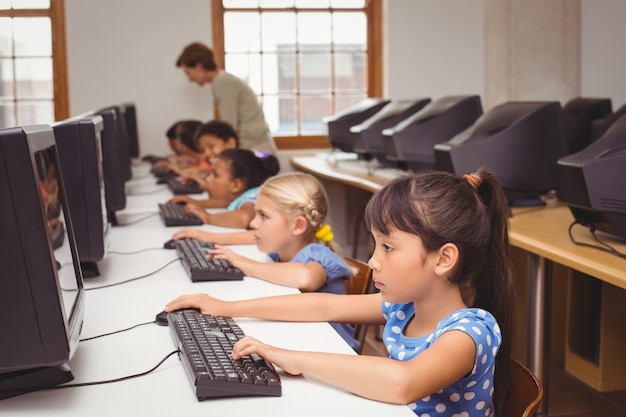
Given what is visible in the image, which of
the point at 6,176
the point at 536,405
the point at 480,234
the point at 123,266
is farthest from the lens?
the point at 123,266

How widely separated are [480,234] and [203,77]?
446cm

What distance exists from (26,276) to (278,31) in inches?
225

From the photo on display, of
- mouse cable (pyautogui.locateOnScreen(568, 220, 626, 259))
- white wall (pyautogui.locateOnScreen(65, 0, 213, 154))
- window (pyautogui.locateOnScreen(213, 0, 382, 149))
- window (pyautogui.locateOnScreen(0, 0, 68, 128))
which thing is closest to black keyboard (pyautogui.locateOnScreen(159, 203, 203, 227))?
mouse cable (pyautogui.locateOnScreen(568, 220, 626, 259))

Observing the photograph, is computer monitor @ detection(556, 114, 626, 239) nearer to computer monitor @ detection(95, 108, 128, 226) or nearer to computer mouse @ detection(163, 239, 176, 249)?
computer mouse @ detection(163, 239, 176, 249)

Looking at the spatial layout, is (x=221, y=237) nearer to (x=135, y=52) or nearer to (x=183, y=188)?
(x=183, y=188)

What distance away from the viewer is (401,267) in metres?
1.41

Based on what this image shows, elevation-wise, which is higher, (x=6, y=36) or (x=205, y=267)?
(x=6, y=36)

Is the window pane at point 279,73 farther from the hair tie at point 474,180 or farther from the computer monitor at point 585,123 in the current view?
the hair tie at point 474,180

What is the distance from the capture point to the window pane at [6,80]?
6.33m

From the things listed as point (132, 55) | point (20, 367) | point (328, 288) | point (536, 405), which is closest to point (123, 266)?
point (328, 288)

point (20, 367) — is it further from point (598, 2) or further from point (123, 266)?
point (598, 2)

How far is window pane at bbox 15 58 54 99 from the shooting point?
6320mm

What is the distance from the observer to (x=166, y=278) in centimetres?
216

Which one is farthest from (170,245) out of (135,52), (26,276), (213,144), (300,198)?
(135,52)
